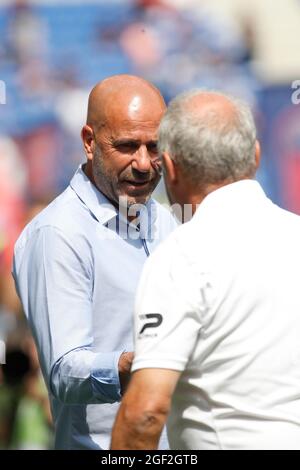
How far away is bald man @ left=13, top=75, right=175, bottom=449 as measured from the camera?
3.20 m

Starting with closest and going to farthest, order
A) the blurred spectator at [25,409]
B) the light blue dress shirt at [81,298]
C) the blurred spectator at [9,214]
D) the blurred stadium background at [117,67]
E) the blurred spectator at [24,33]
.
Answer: the light blue dress shirt at [81,298]
the blurred spectator at [25,409]
the blurred spectator at [9,214]
the blurred stadium background at [117,67]
the blurred spectator at [24,33]

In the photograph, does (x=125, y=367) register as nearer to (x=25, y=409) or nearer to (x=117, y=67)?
(x=25, y=409)

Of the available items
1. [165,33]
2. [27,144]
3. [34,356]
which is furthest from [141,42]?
[34,356]

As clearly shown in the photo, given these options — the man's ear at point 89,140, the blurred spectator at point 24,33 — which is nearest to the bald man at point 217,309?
the man's ear at point 89,140

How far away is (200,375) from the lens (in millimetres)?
2553

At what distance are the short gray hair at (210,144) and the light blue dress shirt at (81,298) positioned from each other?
778mm

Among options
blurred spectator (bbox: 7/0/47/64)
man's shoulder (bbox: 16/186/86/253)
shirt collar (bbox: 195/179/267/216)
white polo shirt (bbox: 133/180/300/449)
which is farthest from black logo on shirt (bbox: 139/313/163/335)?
blurred spectator (bbox: 7/0/47/64)

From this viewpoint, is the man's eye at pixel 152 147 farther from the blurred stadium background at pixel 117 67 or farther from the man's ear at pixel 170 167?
the blurred stadium background at pixel 117 67

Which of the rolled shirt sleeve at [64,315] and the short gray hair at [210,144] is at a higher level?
the short gray hair at [210,144]

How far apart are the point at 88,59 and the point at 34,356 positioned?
2.46m

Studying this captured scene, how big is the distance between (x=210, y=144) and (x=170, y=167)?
0.13 m

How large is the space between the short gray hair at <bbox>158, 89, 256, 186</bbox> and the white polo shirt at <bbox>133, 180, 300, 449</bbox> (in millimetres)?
52

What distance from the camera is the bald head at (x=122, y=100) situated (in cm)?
355
